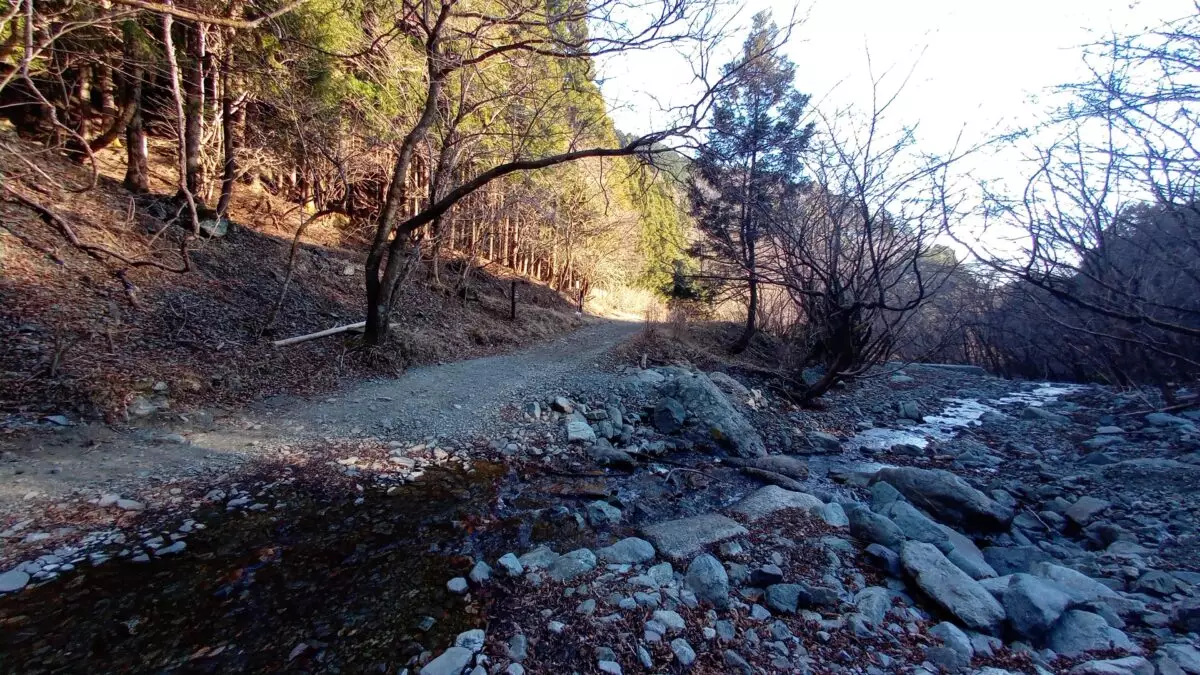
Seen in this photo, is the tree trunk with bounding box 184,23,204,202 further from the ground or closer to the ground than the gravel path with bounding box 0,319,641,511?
further from the ground

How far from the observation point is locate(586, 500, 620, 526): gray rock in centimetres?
369

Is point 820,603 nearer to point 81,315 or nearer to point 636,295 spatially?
point 81,315

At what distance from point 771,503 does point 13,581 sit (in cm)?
499

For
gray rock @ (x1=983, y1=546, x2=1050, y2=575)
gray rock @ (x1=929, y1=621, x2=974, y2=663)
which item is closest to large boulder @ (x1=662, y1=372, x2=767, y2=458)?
gray rock @ (x1=983, y1=546, x2=1050, y2=575)

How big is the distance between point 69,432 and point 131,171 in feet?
23.6

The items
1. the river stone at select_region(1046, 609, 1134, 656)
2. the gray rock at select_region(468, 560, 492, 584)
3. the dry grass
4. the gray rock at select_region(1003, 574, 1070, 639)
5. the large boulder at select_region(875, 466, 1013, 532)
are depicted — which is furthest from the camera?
the dry grass

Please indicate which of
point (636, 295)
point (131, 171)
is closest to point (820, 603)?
point (131, 171)

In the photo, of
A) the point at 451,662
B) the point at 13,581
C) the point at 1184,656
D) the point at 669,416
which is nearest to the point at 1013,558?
the point at 1184,656

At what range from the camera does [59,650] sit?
204 centimetres

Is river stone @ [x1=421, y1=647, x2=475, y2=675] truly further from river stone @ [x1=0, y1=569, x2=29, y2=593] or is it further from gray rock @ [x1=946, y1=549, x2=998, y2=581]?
gray rock @ [x1=946, y1=549, x2=998, y2=581]

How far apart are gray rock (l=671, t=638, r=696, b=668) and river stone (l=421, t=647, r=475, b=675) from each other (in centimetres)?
100

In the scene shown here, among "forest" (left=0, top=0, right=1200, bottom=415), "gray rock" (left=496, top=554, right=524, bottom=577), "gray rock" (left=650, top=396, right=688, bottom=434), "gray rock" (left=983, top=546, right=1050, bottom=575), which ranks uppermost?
"forest" (left=0, top=0, right=1200, bottom=415)

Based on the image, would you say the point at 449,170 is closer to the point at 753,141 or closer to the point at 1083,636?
the point at 753,141

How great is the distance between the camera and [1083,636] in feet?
7.77
